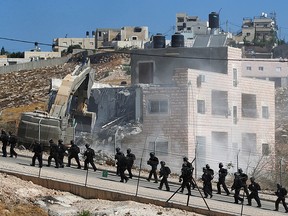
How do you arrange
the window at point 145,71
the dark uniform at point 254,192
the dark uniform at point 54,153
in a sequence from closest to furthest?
the dark uniform at point 254,192 < the dark uniform at point 54,153 < the window at point 145,71

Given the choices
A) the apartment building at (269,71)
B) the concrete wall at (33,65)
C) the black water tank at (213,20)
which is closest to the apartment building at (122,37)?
the concrete wall at (33,65)

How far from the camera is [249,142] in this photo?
53.4 metres

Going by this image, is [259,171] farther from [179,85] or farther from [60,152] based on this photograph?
[60,152]

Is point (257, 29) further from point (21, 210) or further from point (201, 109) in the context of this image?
point (21, 210)

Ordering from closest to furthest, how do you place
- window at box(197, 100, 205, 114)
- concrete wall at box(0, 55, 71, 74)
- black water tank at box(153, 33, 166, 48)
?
window at box(197, 100, 205, 114), black water tank at box(153, 33, 166, 48), concrete wall at box(0, 55, 71, 74)

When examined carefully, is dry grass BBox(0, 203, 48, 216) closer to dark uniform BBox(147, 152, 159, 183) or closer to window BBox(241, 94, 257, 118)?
dark uniform BBox(147, 152, 159, 183)

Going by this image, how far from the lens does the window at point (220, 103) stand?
5028 cm

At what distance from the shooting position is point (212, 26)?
65562mm

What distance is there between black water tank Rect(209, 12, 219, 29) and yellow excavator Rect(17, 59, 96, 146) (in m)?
19.9

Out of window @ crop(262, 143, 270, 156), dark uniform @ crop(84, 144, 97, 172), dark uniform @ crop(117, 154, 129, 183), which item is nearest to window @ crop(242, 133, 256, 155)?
window @ crop(262, 143, 270, 156)

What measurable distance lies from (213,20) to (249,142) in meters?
15.2

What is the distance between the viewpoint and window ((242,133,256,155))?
2050 inches

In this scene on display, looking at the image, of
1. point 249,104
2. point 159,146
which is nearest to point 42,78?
point 249,104

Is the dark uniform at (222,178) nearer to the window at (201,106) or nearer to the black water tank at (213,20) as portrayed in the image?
the window at (201,106)
